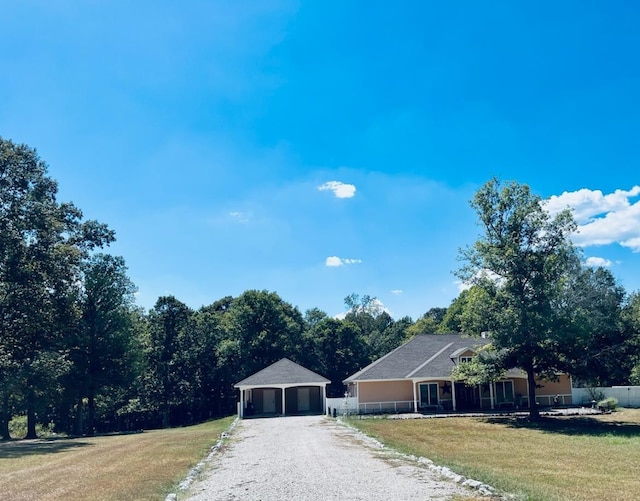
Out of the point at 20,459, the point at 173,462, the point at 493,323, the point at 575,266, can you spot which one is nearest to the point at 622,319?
the point at 575,266

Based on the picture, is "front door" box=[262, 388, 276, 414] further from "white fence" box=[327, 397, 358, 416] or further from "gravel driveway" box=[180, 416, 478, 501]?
"gravel driveway" box=[180, 416, 478, 501]

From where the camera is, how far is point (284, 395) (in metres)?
37.7

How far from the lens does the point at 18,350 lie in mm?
31297

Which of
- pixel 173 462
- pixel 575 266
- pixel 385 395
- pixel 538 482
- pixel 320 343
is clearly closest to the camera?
pixel 538 482

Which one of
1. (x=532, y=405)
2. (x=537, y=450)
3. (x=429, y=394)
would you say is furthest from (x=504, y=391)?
(x=537, y=450)

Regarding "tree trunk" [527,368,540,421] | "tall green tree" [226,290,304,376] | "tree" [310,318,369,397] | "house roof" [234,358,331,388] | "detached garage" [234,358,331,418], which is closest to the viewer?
"tree trunk" [527,368,540,421]

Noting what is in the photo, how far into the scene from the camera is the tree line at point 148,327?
2719 centimetres

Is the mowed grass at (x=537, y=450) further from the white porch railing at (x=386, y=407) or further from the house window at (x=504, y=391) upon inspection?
the house window at (x=504, y=391)

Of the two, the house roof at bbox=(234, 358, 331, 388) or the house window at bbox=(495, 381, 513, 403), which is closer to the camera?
the house window at bbox=(495, 381, 513, 403)

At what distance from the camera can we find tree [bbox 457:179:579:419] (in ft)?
86.5

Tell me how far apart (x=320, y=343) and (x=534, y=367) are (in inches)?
1316

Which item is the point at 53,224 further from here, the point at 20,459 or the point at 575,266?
the point at 575,266

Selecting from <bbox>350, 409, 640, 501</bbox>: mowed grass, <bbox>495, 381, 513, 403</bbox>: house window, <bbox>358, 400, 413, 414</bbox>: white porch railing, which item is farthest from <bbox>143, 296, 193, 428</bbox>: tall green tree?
<bbox>495, 381, 513, 403</bbox>: house window

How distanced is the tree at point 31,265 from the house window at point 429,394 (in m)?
22.6
